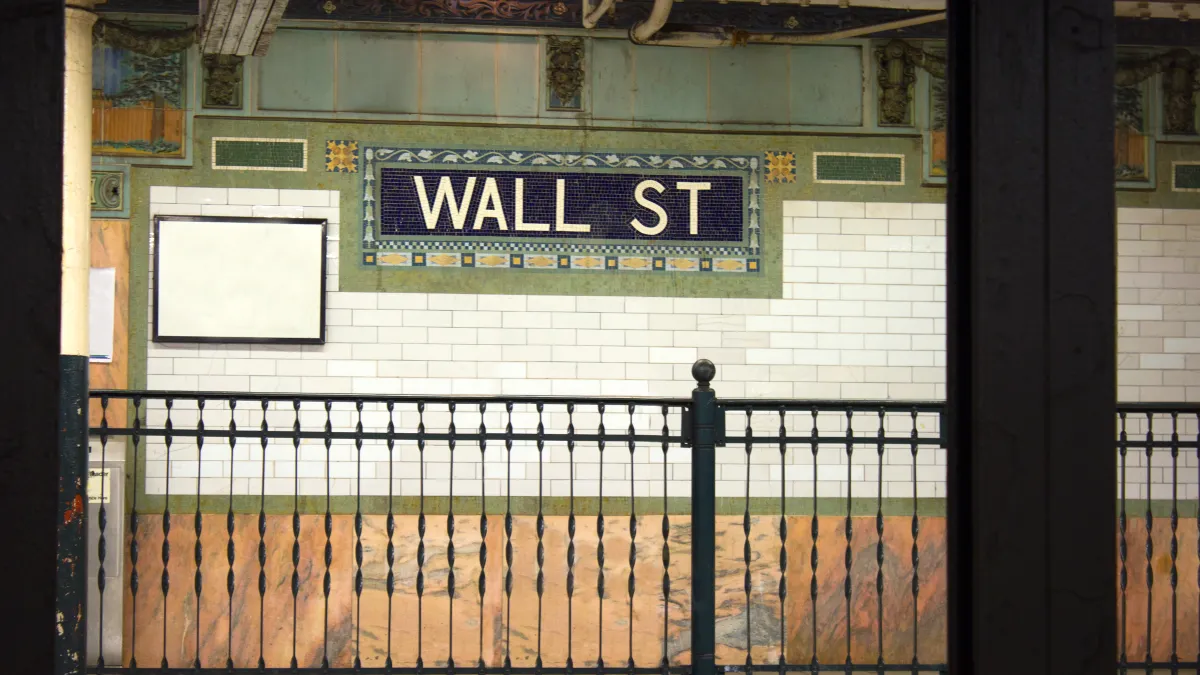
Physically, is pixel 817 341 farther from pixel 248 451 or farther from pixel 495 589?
pixel 248 451

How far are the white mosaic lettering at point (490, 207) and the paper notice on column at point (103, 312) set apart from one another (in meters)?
1.93

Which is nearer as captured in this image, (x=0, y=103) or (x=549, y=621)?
(x=0, y=103)

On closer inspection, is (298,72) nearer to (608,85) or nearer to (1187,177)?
(608,85)

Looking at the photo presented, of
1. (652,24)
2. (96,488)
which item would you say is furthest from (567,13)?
(96,488)

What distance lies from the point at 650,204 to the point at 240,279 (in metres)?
2.24

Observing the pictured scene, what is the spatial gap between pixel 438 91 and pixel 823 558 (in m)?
3.30

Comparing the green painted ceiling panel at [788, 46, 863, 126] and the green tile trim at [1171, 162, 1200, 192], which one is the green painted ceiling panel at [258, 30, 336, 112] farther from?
the green tile trim at [1171, 162, 1200, 192]

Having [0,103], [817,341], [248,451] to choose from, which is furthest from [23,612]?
[817,341]

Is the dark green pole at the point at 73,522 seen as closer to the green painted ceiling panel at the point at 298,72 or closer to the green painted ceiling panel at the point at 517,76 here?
the green painted ceiling panel at the point at 298,72

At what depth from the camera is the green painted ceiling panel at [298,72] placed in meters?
6.20

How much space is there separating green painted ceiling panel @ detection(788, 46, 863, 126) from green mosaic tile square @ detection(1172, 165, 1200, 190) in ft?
Answer: 6.16

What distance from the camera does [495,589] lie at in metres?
6.23

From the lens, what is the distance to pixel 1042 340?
1.27 m

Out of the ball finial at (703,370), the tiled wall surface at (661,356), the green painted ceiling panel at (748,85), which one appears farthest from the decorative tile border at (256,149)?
the ball finial at (703,370)
